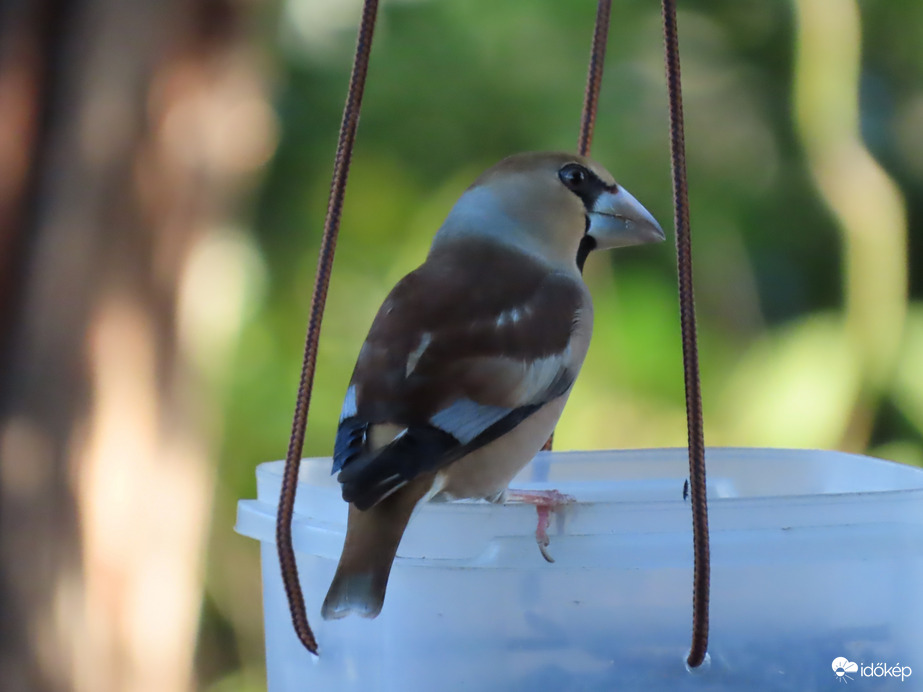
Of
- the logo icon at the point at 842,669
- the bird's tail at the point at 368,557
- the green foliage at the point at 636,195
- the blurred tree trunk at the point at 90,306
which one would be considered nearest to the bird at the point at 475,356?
the bird's tail at the point at 368,557

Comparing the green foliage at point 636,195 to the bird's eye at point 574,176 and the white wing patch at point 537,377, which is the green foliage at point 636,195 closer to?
the bird's eye at point 574,176

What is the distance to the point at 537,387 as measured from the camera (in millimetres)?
1207

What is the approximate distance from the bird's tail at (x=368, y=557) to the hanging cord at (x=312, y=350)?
7cm

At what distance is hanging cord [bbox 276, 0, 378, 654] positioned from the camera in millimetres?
1103

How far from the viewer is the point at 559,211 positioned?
148cm

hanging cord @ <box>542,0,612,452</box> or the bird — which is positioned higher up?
hanging cord @ <box>542,0,612,452</box>

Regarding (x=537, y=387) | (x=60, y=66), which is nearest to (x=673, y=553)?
(x=537, y=387)

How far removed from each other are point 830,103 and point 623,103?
0.71m

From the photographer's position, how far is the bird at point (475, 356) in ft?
3.43

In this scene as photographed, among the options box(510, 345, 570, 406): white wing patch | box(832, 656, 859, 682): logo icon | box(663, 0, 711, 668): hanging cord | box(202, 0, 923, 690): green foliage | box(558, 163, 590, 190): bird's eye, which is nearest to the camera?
box(663, 0, 711, 668): hanging cord

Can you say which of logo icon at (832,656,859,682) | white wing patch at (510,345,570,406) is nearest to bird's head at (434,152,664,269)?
white wing patch at (510,345,570,406)

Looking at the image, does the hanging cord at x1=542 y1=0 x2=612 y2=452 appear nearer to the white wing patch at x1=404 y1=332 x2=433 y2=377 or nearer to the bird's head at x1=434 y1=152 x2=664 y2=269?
the bird's head at x1=434 y1=152 x2=664 y2=269

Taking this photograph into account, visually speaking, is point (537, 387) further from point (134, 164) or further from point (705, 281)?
point (705, 281)

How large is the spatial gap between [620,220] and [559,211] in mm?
82
